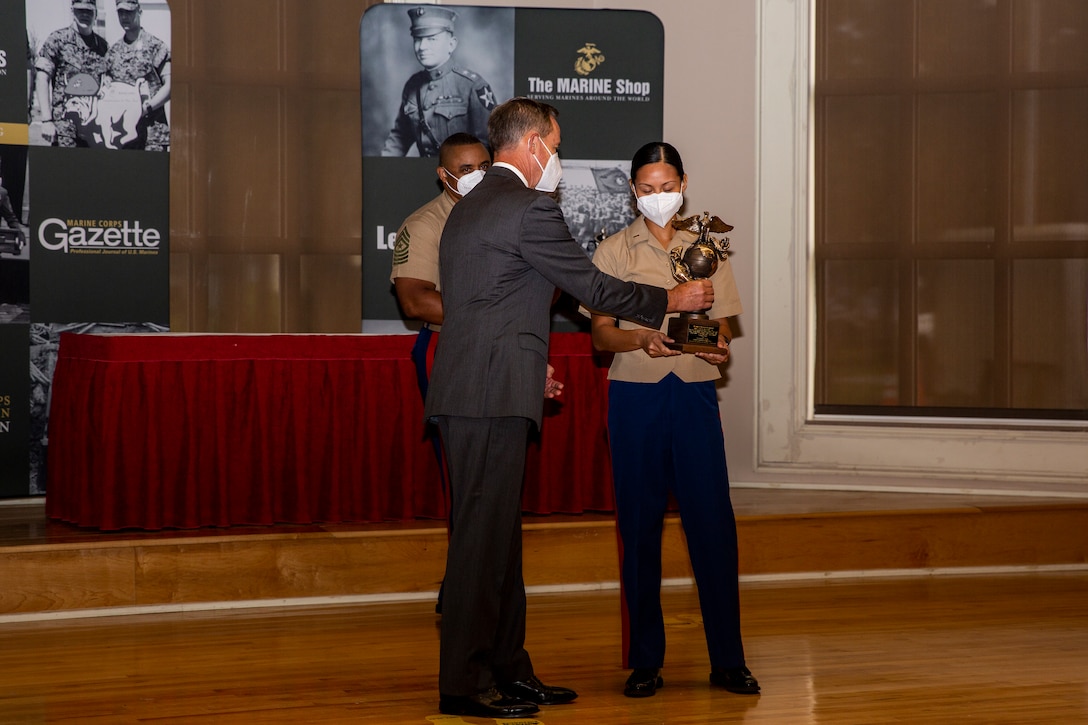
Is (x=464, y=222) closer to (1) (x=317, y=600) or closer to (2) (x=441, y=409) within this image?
(2) (x=441, y=409)

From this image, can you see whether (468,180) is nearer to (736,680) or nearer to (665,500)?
(665,500)

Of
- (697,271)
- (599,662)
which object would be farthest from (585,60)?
(599,662)

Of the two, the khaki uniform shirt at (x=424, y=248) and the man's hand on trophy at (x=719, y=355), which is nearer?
the man's hand on trophy at (x=719, y=355)

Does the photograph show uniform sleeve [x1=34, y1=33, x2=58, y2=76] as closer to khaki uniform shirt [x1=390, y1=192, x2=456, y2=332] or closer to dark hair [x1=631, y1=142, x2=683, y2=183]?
khaki uniform shirt [x1=390, y1=192, x2=456, y2=332]

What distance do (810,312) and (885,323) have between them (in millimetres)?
427

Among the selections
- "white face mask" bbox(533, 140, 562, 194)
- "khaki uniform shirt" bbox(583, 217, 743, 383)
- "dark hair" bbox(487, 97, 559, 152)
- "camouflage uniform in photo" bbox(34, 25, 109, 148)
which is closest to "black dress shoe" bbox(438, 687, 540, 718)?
"khaki uniform shirt" bbox(583, 217, 743, 383)

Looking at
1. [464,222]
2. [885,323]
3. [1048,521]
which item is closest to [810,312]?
[885,323]

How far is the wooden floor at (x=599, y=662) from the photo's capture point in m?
3.10

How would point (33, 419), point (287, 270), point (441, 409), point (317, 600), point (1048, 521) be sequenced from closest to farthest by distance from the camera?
point (441, 409), point (317, 600), point (1048, 521), point (33, 419), point (287, 270)

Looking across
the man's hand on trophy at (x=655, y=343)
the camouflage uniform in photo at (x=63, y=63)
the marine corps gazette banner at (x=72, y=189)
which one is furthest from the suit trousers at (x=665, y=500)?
the camouflage uniform in photo at (x=63, y=63)

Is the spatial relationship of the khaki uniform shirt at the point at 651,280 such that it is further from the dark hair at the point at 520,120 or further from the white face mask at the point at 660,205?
the dark hair at the point at 520,120

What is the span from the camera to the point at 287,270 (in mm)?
6184

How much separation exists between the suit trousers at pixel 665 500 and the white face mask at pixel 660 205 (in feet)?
1.52

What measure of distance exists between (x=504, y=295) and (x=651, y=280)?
55 centimetres
